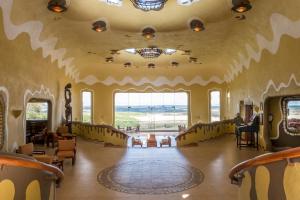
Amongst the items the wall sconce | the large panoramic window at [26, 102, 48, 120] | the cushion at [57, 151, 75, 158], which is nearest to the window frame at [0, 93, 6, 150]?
the wall sconce

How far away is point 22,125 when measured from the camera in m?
9.20

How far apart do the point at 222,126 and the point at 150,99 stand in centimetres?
673

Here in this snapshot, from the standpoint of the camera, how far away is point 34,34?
30.5 ft

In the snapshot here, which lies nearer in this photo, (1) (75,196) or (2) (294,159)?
(2) (294,159)

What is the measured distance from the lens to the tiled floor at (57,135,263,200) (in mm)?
6156

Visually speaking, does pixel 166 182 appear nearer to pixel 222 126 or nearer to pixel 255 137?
pixel 255 137

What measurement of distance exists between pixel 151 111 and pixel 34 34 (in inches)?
546

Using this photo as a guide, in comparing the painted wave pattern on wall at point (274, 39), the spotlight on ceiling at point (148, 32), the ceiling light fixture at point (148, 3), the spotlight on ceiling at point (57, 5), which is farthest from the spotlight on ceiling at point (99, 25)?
the painted wave pattern on wall at point (274, 39)

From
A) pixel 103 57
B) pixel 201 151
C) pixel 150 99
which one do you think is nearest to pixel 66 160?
pixel 201 151

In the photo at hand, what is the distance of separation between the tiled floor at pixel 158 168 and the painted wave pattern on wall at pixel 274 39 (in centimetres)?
386

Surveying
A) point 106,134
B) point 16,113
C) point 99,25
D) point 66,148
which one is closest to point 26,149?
point 16,113

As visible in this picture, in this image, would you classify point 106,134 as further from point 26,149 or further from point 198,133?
point 26,149

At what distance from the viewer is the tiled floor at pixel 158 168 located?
616cm

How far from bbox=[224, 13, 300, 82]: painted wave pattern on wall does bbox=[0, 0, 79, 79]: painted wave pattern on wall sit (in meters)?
7.05
